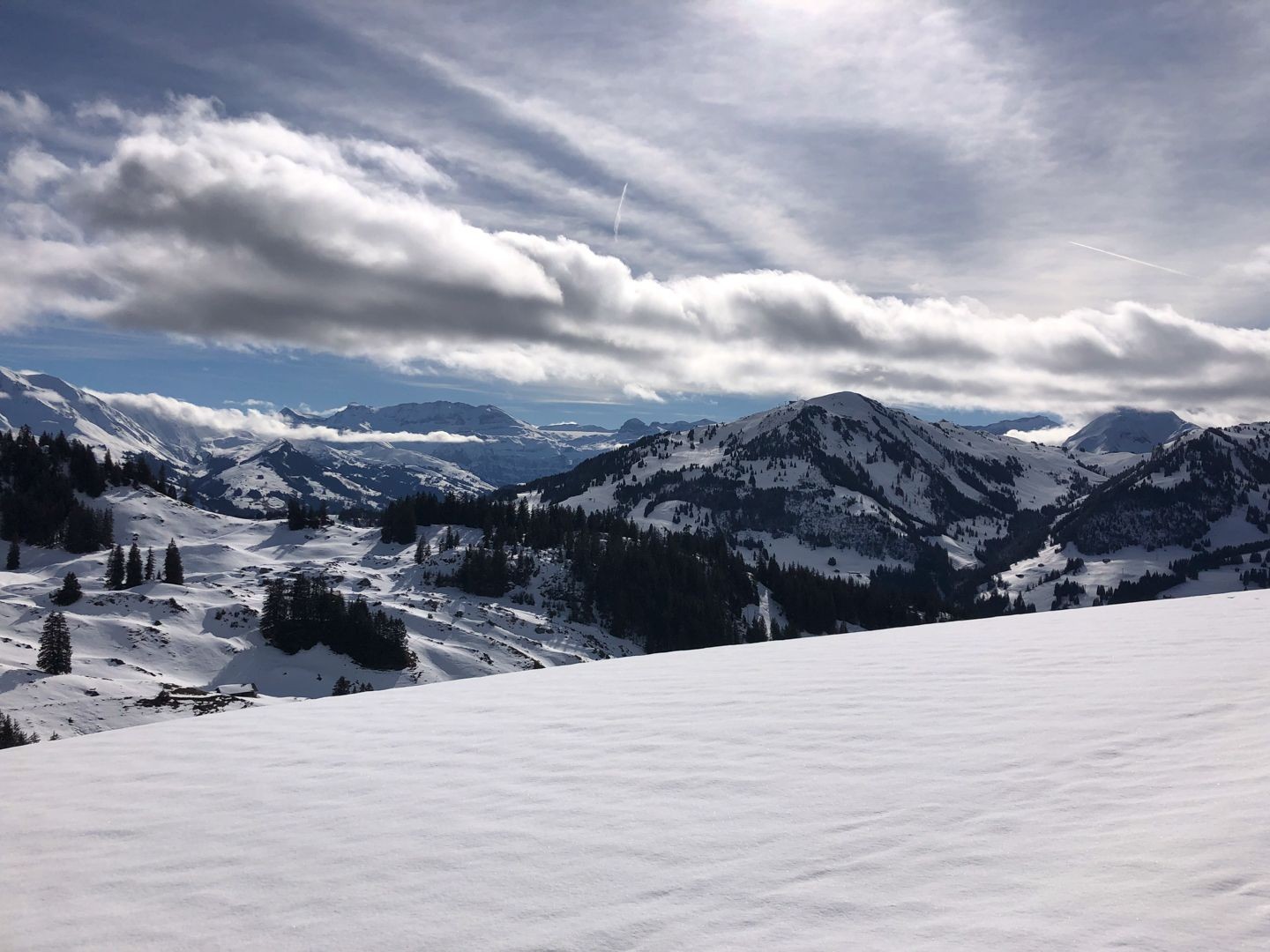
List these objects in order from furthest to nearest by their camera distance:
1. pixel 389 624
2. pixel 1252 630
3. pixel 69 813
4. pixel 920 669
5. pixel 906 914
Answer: pixel 389 624
pixel 1252 630
pixel 920 669
pixel 69 813
pixel 906 914

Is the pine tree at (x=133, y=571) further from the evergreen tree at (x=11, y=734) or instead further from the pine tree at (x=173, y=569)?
the evergreen tree at (x=11, y=734)

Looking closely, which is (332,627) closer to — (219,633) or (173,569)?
(219,633)

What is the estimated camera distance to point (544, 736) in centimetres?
1092

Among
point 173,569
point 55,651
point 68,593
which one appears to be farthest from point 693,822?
point 173,569

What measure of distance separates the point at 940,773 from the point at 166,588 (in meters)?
116

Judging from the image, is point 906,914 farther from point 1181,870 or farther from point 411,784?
point 411,784

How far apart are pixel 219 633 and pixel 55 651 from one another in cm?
2281

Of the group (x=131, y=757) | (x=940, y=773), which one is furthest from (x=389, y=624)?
(x=940, y=773)

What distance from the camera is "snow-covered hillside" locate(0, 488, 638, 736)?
6212cm

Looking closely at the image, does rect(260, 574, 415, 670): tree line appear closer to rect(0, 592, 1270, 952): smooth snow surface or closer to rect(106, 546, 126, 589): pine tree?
rect(106, 546, 126, 589): pine tree

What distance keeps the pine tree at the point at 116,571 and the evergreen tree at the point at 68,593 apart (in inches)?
496

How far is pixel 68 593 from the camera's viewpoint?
85812 millimetres

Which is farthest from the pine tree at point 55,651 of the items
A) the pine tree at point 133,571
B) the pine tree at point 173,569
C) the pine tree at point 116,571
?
the pine tree at point 173,569

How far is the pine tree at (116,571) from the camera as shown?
99.8m
